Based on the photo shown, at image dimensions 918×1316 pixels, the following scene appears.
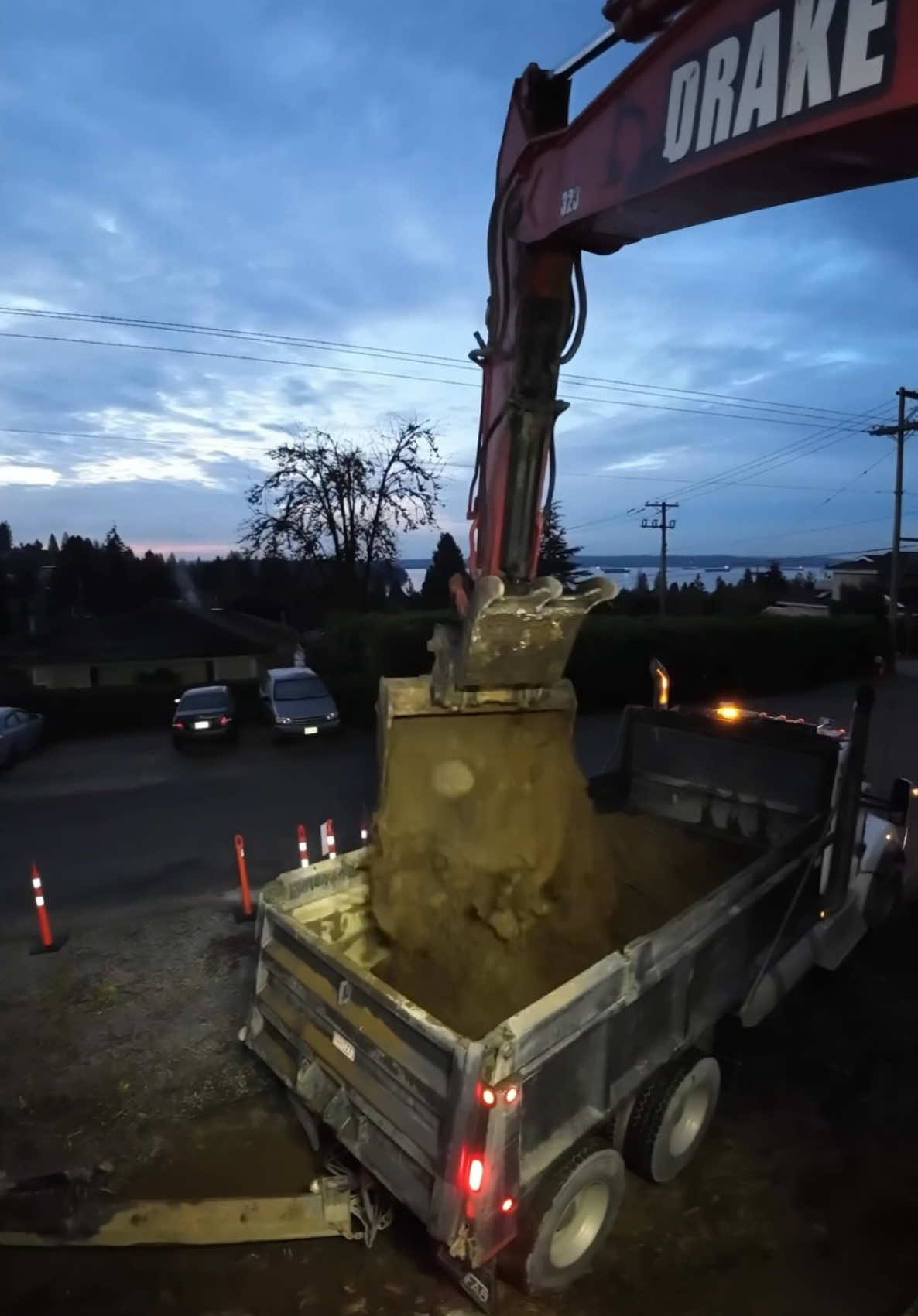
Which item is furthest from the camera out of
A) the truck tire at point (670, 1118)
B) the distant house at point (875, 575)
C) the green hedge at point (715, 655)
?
the distant house at point (875, 575)

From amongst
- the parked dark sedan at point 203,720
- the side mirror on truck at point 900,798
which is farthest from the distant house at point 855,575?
the side mirror on truck at point 900,798

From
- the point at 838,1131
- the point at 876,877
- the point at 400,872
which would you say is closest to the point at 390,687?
the point at 400,872

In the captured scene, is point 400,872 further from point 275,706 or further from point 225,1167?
point 275,706

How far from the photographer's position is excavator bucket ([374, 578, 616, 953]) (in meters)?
4.74

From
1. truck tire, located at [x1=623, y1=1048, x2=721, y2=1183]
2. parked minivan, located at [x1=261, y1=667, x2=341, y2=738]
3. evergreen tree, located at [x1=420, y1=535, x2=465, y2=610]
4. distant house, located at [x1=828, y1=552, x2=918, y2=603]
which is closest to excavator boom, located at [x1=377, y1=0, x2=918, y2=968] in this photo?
truck tire, located at [x1=623, y1=1048, x2=721, y2=1183]

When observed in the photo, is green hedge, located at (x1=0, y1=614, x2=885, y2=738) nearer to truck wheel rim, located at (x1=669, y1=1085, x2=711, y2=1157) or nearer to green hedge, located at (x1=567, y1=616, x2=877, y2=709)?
green hedge, located at (x1=567, y1=616, x2=877, y2=709)

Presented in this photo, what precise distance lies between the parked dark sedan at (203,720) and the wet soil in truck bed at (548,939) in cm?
1290

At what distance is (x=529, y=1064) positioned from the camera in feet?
11.6

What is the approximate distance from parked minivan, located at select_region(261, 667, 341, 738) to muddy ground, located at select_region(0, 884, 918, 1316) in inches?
407

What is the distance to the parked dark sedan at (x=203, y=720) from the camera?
58.6ft

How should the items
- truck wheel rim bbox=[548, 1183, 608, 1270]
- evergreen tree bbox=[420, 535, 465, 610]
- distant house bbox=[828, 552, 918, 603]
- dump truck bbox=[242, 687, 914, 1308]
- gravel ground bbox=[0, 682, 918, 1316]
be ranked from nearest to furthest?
dump truck bbox=[242, 687, 914, 1308], truck wheel rim bbox=[548, 1183, 608, 1270], gravel ground bbox=[0, 682, 918, 1316], evergreen tree bbox=[420, 535, 465, 610], distant house bbox=[828, 552, 918, 603]

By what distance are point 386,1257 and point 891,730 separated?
17.8 meters

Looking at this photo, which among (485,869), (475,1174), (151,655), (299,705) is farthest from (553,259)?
→ (151,655)

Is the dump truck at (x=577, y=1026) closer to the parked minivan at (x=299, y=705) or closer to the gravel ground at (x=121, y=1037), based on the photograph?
the gravel ground at (x=121, y=1037)
